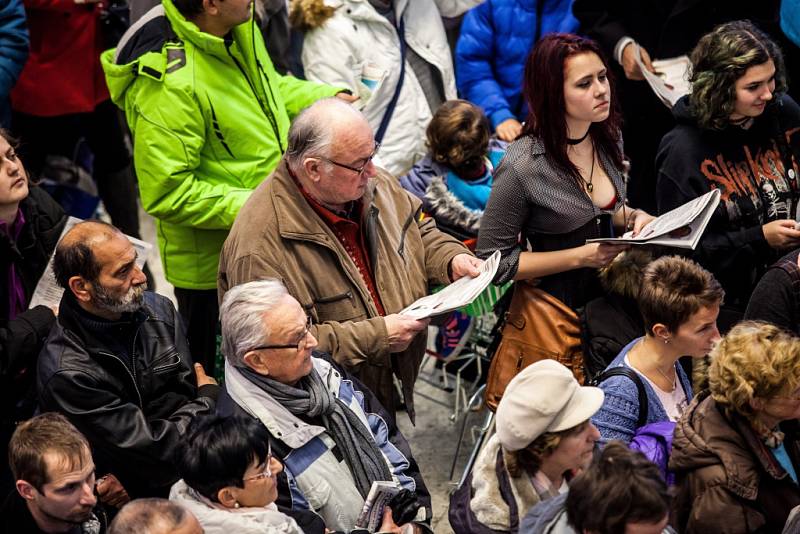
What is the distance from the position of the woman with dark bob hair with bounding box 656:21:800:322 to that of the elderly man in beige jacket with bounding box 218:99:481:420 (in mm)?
1103

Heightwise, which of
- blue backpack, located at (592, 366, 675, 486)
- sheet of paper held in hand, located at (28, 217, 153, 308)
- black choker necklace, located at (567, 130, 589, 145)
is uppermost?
black choker necklace, located at (567, 130, 589, 145)

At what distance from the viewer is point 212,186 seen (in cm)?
463

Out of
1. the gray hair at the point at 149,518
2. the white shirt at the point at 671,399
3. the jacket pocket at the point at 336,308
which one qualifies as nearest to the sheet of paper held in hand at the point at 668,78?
the white shirt at the point at 671,399

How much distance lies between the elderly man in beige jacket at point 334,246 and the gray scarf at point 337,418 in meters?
0.31

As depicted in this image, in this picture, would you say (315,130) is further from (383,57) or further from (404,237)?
(383,57)

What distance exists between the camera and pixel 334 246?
407 centimetres

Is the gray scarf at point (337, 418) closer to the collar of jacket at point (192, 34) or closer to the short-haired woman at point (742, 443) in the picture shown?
the short-haired woman at point (742, 443)

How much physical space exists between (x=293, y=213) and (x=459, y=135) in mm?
1411

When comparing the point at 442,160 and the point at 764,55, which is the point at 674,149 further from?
the point at 442,160

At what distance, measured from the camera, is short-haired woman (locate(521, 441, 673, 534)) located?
9.52ft

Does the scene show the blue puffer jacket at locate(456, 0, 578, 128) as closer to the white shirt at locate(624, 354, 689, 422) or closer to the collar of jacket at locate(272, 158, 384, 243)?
the collar of jacket at locate(272, 158, 384, 243)

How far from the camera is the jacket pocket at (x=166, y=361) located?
12.8ft

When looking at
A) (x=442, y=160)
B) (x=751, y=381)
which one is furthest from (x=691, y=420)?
(x=442, y=160)

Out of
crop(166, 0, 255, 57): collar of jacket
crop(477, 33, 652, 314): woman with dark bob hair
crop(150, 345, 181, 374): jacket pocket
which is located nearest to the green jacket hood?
crop(166, 0, 255, 57): collar of jacket
